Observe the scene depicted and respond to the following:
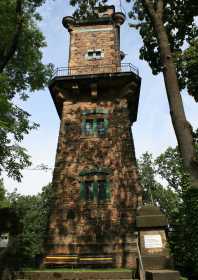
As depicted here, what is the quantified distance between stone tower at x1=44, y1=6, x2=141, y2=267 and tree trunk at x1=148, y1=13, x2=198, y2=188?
5.15 m

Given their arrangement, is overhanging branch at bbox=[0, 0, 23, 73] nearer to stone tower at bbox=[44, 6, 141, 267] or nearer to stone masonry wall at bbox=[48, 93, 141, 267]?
stone tower at bbox=[44, 6, 141, 267]

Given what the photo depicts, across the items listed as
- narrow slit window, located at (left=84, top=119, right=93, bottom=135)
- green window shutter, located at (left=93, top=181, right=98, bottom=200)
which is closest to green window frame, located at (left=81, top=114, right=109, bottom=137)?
narrow slit window, located at (left=84, top=119, right=93, bottom=135)

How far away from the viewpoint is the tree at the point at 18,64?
12531 mm

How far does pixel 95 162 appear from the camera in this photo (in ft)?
50.8

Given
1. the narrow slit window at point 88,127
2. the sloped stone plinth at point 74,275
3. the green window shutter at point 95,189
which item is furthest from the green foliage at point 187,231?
the narrow slit window at point 88,127

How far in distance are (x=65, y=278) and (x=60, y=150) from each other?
792 cm

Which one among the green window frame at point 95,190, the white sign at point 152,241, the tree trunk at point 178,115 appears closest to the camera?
the tree trunk at point 178,115

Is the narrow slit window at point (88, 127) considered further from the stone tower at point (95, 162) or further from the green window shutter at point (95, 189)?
the green window shutter at point (95, 189)

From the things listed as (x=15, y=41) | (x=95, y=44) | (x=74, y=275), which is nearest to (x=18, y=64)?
(x=15, y=41)

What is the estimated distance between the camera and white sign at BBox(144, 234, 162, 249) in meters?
8.59

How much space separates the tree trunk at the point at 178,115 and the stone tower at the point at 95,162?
515 centimetres

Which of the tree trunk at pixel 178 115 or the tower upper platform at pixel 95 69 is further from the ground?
the tower upper platform at pixel 95 69

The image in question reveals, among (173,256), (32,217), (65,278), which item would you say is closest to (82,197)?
(32,217)

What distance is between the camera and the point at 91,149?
1593cm
